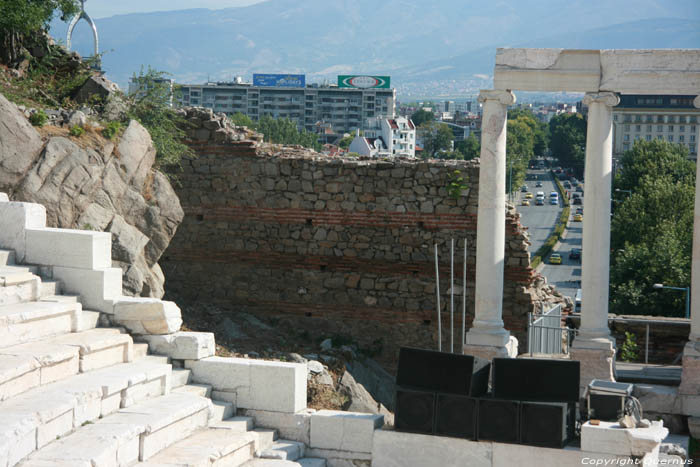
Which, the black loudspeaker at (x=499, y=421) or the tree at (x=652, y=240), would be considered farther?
the tree at (x=652, y=240)

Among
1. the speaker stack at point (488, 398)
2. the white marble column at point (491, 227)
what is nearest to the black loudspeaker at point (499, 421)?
the speaker stack at point (488, 398)

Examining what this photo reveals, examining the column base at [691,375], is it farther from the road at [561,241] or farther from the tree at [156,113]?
the road at [561,241]

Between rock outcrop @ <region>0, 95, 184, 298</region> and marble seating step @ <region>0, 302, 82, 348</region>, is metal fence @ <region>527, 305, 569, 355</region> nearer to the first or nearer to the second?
rock outcrop @ <region>0, 95, 184, 298</region>

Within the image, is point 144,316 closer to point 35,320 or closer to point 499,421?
point 35,320

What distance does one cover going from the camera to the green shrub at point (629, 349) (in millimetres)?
18781

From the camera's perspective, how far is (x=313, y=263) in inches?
752

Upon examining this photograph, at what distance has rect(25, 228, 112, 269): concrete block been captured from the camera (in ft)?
36.8

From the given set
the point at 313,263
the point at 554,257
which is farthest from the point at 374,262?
the point at 554,257

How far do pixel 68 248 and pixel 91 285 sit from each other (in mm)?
519

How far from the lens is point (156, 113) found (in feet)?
55.9

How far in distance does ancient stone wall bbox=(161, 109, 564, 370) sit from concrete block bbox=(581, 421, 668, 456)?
8.11 m

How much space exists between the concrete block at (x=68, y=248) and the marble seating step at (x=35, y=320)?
26.4 inches

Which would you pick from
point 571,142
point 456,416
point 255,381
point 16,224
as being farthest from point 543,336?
point 571,142

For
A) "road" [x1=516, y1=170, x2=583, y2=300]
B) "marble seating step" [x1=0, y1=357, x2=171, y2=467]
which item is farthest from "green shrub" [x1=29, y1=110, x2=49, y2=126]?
"road" [x1=516, y1=170, x2=583, y2=300]
